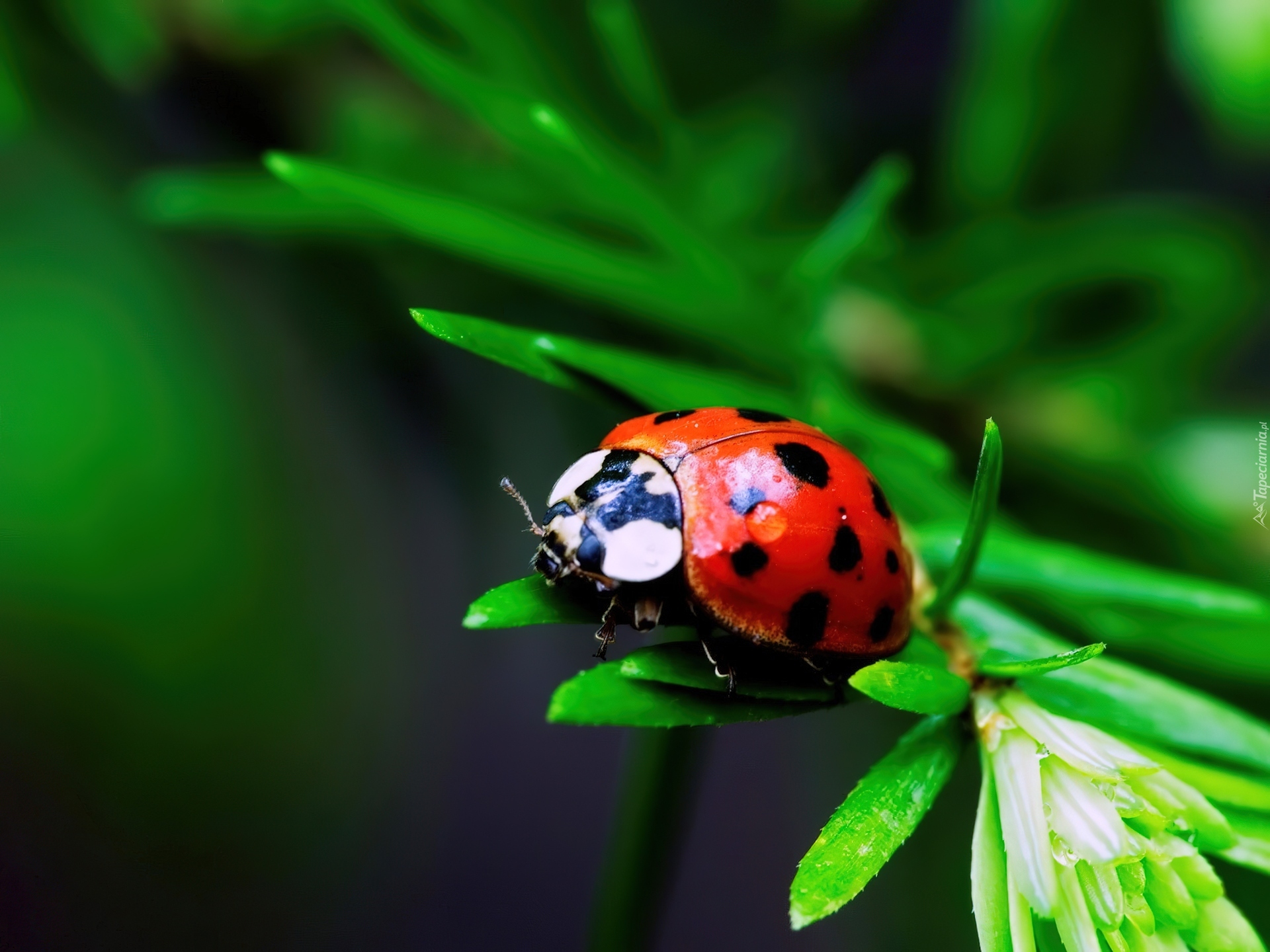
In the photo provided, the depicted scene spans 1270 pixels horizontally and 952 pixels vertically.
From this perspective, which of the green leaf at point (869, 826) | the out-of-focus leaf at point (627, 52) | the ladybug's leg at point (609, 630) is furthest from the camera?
the out-of-focus leaf at point (627, 52)

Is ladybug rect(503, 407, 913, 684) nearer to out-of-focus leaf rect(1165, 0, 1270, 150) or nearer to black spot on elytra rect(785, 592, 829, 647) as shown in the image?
black spot on elytra rect(785, 592, 829, 647)

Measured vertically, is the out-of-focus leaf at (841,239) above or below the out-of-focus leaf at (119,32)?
below

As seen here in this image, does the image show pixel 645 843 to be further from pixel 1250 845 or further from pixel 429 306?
pixel 429 306

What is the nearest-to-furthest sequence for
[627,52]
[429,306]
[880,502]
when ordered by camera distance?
[880,502] < [627,52] < [429,306]

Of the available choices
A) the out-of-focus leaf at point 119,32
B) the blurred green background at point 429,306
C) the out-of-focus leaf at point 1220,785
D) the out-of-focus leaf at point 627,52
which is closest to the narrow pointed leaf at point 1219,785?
the out-of-focus leaf at point 1220,785

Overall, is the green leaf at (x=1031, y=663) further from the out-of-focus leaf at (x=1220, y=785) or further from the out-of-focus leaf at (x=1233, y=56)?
the out-of-focus leaf at (x=1233, y=56)

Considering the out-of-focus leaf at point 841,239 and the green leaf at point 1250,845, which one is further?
the out-of-focus leaf at point 841,239

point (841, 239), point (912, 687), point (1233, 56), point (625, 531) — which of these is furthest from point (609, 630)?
point (1233, 56)
